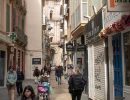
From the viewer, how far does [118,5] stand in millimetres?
10250

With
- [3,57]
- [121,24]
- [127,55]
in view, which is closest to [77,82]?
[127,55]

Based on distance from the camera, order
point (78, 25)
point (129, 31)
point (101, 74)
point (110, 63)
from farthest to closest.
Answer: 1. point (78, 25)
2. point (101, 74)
3. point (110, 63)
4. point (129, 31)

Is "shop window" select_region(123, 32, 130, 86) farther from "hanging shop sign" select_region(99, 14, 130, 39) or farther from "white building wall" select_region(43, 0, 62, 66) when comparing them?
"white building wall" select_region(43, 0, 62, 66)

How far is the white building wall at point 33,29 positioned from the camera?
163 ft

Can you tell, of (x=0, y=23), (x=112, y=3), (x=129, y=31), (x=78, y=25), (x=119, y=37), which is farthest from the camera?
(x=0, y=23)

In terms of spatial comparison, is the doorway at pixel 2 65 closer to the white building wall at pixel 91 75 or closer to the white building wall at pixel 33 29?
the white building wall at pixel 91 75

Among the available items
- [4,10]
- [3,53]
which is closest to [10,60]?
[3,53]

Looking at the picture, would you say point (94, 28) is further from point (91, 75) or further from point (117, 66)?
point (117, 66)

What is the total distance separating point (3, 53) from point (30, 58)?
63.6 feet

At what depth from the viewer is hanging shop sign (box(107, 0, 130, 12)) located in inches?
398

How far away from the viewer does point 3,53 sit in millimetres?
30203

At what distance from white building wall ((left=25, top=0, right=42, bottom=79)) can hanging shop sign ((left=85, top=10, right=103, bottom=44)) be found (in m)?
30.0

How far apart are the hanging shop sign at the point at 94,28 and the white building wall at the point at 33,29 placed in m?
30.0

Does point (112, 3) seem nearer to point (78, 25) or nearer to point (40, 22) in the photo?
point (78, 25)
